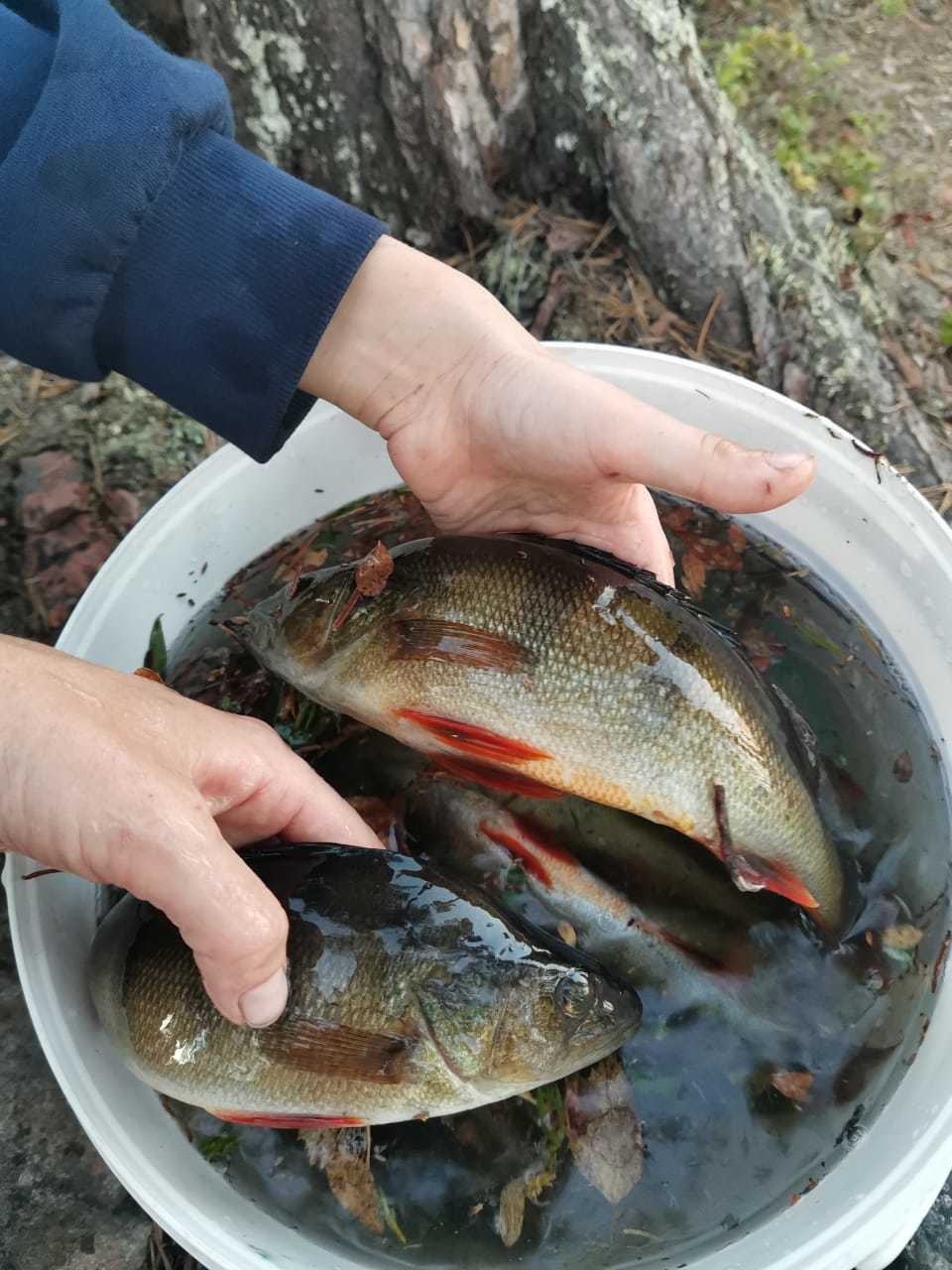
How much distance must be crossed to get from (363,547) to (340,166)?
46.9 inches

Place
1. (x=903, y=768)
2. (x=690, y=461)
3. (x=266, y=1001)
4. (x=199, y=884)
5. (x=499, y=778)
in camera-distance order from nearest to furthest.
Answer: (x=199, y=884) → (x=266, y=1001) → (x=690, y=461) → (x=499, y=778) → (x=903, y=768)

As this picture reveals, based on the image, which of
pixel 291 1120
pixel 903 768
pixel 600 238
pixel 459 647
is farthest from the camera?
pixel 600 238

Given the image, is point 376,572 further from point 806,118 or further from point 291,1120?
point 806,118

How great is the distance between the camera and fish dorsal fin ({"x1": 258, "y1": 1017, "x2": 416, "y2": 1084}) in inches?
80.0

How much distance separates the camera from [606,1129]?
7.51 feet

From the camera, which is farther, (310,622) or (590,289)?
(590,289)

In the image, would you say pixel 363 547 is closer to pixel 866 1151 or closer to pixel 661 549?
pixel 661 549

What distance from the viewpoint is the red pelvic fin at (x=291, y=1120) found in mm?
2094

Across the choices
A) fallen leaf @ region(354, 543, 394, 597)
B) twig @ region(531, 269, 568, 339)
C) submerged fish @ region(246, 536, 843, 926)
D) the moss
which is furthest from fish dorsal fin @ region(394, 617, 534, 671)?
the moss

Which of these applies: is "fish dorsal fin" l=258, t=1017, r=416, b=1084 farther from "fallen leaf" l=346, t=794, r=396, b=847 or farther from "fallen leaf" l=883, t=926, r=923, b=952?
"fallen leaf" l=883, t=926, r=923, b=952

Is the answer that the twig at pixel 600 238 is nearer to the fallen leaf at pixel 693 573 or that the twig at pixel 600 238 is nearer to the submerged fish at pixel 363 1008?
the fallen leaf at pixel 693 573

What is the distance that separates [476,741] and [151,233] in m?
1.26

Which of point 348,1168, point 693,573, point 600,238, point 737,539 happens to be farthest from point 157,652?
point 600,238

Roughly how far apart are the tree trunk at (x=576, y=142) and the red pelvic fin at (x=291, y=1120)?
90.1 inches
